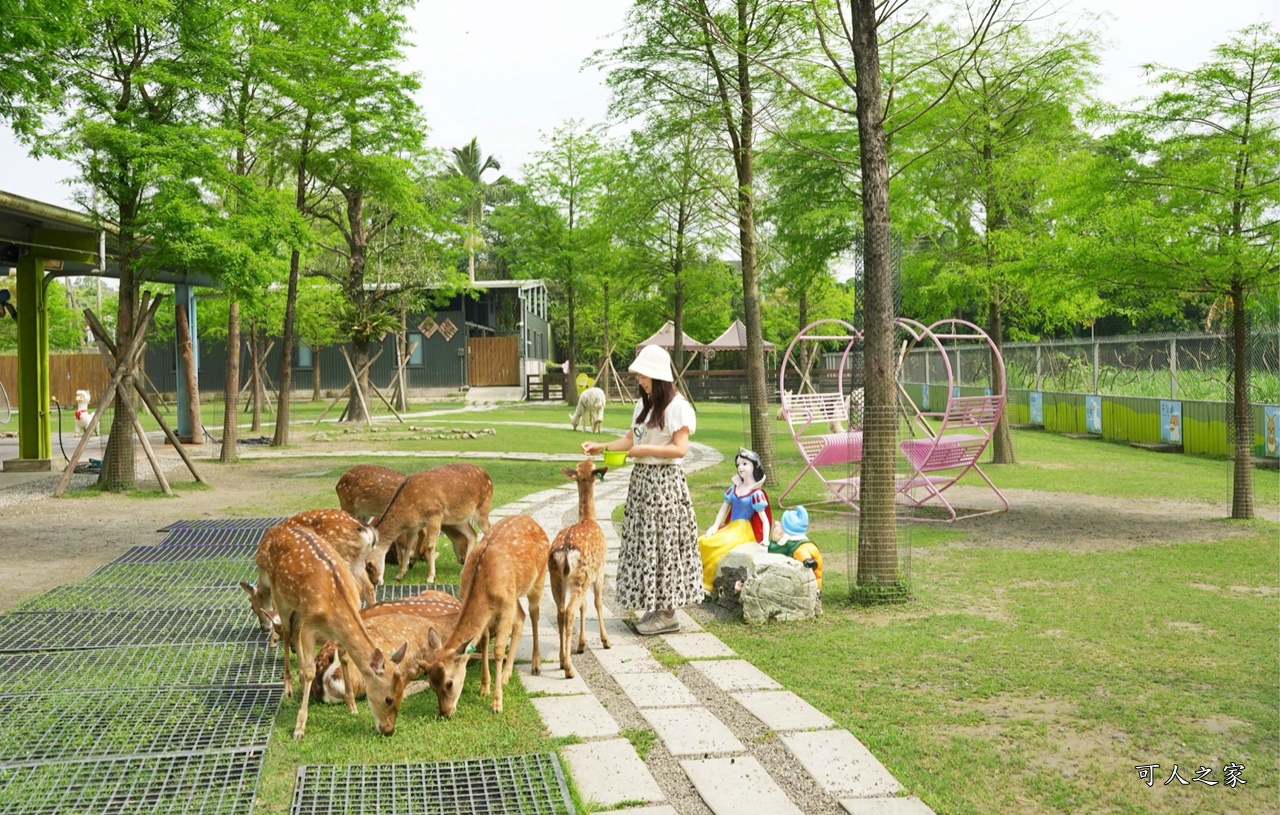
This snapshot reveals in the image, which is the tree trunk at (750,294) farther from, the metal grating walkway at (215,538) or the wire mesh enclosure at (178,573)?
the wire mesh enclosure at (178,573)

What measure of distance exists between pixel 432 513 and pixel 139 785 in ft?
11.8

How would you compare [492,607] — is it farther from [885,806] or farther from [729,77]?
[729,77]

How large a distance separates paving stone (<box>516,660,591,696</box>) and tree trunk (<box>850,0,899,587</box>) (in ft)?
8.72

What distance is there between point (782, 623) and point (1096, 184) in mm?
6513

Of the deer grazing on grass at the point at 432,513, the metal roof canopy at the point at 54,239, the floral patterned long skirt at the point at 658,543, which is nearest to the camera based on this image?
the floral patterned long skirt at the point at 658,543

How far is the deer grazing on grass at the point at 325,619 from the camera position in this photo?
4.61 metres

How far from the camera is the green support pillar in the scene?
16656 millimetres

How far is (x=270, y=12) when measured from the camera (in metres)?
16.3

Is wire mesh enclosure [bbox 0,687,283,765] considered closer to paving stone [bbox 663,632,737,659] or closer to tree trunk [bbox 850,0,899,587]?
paving stone [bbox 663,632,737,659]

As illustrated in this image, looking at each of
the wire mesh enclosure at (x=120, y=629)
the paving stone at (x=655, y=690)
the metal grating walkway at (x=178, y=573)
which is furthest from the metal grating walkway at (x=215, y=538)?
the paving stone at (x=655, y=690)

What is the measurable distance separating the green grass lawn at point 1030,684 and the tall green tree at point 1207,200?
→ 2.43 m

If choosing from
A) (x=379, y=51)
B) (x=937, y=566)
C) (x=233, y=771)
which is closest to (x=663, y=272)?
(x=379, y=51)

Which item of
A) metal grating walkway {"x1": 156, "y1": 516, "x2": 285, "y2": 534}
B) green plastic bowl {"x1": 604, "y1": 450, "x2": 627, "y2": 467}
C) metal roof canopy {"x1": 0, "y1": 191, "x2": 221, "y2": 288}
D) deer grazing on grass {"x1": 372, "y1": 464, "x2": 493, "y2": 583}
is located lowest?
metal grating walkway {"x1": 156, "y1": 516, "x2": 285, "y2": 534}

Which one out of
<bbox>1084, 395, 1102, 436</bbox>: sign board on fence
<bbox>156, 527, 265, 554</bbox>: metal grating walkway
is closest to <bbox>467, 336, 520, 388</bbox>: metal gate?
<bbox>1084, 395, 1102, 436</bbox>: sign board on fence
